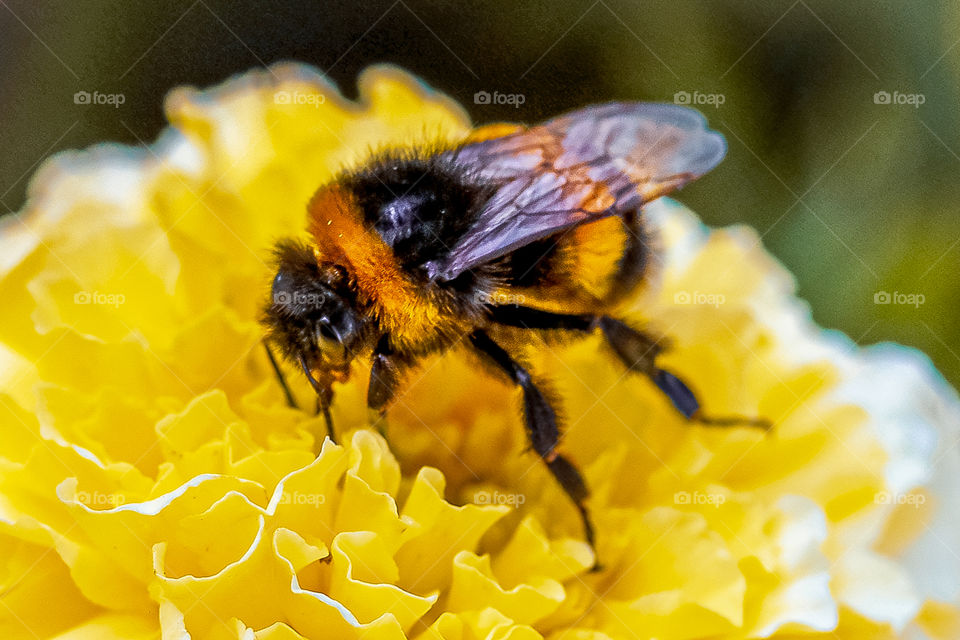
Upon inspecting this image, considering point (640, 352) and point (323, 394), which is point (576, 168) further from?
point (323, 394)

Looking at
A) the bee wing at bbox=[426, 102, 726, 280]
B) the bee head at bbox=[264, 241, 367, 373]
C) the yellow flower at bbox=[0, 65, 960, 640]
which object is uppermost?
the bee wing at bbox=[426, 102, 726, 280]

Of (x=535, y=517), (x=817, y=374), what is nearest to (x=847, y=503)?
(x=817, y=374)

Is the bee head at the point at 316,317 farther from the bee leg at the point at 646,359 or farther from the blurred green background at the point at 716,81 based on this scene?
the blurred green background at the point at 716,81

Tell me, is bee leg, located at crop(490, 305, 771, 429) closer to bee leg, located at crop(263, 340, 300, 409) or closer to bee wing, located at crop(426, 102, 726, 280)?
bee wing, located at crop(426, 102, 726, 280)

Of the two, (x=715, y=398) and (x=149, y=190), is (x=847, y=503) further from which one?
(x=149, y=190)

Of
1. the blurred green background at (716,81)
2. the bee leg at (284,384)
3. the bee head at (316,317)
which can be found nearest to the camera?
the bee head at (316,317)

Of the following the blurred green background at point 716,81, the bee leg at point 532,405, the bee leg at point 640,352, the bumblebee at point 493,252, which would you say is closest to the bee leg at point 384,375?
Result: the bumblebee at point 493,252

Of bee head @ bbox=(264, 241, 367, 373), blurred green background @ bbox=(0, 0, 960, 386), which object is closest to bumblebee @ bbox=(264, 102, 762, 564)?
bee head @ bbox=(264, 241, 367, 373)
